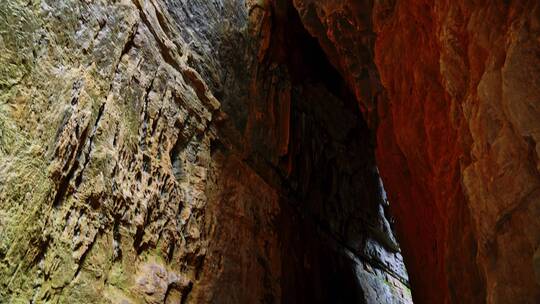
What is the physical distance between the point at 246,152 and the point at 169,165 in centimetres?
231

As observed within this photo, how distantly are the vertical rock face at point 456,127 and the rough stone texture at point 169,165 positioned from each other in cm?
182

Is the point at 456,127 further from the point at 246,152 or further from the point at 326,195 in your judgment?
the point at 326,195

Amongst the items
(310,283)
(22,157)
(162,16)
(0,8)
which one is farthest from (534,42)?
(310,283)

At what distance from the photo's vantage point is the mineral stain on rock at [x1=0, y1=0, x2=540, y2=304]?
10.8 feet

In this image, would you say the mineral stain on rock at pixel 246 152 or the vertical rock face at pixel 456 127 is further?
the mineral stain on rock at pixel 246 152

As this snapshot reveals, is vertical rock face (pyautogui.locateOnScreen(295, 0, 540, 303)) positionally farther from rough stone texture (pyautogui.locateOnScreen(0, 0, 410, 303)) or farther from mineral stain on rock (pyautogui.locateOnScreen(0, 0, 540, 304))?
rough stone texture (pyautogui.locateOnScreen(0, 0, 410, 303))

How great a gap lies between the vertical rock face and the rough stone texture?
182 cm

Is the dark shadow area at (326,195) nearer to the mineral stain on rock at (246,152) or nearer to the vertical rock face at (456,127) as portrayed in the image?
the mineral stain on rock at (246,152)

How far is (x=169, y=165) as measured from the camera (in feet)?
19.9

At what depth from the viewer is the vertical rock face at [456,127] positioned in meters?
2.81

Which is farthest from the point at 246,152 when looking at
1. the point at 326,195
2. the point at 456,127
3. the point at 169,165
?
the point at 456,127

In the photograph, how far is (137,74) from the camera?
575cm

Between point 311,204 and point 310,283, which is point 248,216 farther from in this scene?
point 311,204

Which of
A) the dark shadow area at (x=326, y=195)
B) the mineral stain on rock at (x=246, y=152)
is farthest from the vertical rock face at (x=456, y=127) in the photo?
the dark shadow area at (x=326, y=195)
